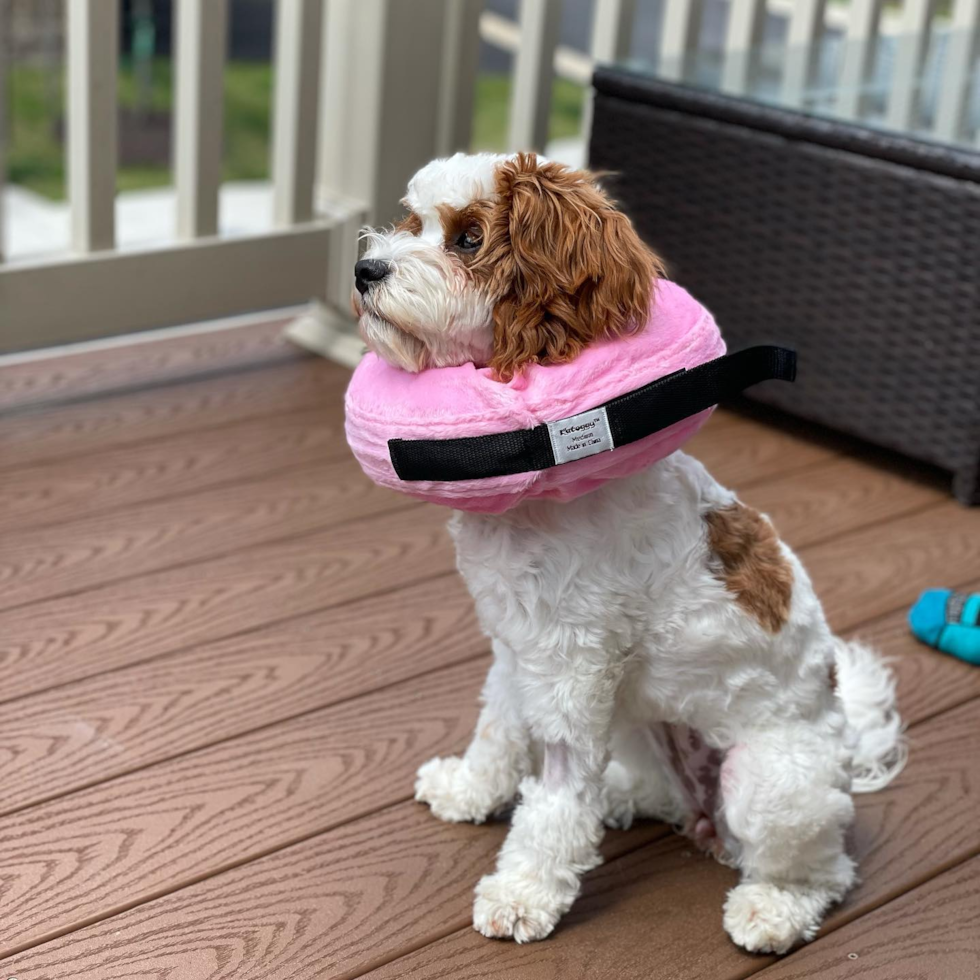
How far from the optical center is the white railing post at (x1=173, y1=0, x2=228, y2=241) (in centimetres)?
265

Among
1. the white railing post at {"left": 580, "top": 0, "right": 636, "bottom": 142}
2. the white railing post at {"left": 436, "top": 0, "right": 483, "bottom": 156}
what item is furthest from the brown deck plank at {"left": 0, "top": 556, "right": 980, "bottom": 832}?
the white railing post at {"left": 580, "top": 0, "right": 636, "bottom": 142}

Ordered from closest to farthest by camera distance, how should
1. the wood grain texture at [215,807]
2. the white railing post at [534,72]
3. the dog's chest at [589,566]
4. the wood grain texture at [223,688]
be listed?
the dog's chest at [589,566] < the wood grain texture at [215,807] < the wood grain texture at [223,688] < the white railing post at [534,72]

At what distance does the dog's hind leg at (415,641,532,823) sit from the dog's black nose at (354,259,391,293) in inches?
19.5

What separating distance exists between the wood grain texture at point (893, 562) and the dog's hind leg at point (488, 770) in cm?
72

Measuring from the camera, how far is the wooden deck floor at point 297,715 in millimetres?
1446

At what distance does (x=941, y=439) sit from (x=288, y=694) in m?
1.30

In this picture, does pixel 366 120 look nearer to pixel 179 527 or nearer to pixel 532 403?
pixel 179 527

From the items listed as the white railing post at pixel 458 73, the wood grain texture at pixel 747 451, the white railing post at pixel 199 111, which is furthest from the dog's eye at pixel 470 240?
the white railing post at pixel 458 73

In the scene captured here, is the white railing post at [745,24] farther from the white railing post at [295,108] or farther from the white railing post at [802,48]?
the white railing post at [295,108]

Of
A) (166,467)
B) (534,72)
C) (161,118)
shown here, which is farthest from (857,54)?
(161,118)

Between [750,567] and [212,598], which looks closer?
[750,567]

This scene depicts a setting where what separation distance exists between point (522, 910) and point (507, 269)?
65cm

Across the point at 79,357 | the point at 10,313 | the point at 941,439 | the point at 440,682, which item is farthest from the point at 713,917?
the point at 79,357

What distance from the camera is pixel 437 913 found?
4.87ft
